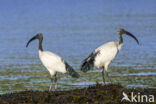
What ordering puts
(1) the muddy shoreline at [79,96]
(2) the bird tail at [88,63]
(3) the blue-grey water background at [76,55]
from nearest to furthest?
(1) the muddy shoreline at [79,96]
(2) the bird tail at [88,63]
(3) the blue-grey water background at [76,55]

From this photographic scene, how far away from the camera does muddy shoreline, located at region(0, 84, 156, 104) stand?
10844 millimetres

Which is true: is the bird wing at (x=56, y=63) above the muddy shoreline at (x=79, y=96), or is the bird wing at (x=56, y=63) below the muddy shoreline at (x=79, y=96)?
above

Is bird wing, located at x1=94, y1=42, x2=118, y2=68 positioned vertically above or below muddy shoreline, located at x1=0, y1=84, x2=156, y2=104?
above

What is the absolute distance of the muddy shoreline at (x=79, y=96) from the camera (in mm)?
10844

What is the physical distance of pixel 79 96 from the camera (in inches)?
430

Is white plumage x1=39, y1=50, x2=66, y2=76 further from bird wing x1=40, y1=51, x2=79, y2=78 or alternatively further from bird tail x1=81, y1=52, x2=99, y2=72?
bird tail x1=81, y1=52, x2=99, y2=72

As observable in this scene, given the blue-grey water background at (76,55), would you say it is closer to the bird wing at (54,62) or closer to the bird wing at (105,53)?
the bird wing at (105,53)

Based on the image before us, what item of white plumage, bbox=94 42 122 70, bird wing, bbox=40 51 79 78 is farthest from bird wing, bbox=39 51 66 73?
white plumage, bbox=94 42 122 70

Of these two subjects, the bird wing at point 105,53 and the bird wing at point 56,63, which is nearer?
the bird wing at point 56,63

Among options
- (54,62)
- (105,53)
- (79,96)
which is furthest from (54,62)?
(79,96)

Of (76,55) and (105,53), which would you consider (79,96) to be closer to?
(105,53)

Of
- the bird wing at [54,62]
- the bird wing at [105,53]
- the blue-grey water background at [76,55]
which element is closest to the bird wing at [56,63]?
the bird wing at [54,62]

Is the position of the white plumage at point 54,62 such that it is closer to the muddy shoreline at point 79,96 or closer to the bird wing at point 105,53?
the bird wing at point 105,53

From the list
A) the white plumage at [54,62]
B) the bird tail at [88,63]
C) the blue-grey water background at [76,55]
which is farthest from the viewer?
the blue-grey water background at [76,55]
